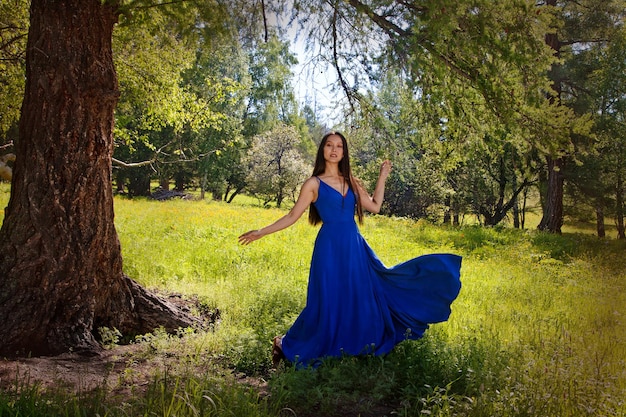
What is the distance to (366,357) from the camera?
15.2 feet

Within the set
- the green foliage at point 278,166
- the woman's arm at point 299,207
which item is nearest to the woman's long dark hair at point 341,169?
the woman's arm at point 299,207

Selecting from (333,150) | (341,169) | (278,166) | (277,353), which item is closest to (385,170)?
(341,169)

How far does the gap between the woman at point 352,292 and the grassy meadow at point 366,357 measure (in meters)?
0.22

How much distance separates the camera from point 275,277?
26.5 ft

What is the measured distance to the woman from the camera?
15.4 feet

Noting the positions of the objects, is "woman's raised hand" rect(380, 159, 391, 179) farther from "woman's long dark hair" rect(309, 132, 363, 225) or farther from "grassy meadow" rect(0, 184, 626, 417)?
"grassy meadow" rect(0, 184, 626, 417)

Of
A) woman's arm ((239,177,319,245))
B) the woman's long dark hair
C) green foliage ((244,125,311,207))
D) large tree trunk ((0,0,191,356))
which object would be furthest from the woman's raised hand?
green foliage ((244,125,311,207))

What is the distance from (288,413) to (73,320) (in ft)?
8.40

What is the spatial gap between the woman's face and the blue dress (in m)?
0.30

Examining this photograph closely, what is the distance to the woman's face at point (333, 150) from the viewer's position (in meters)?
4.95

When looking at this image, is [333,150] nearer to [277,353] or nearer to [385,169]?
[385,169]

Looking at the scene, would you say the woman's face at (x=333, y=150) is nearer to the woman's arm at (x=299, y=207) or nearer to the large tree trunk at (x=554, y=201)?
the woman's arm at (x=299, y=207)

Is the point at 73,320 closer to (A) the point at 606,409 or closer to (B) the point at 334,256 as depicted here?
(B) the point at 334,256

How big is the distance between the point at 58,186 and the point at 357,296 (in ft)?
9.81
